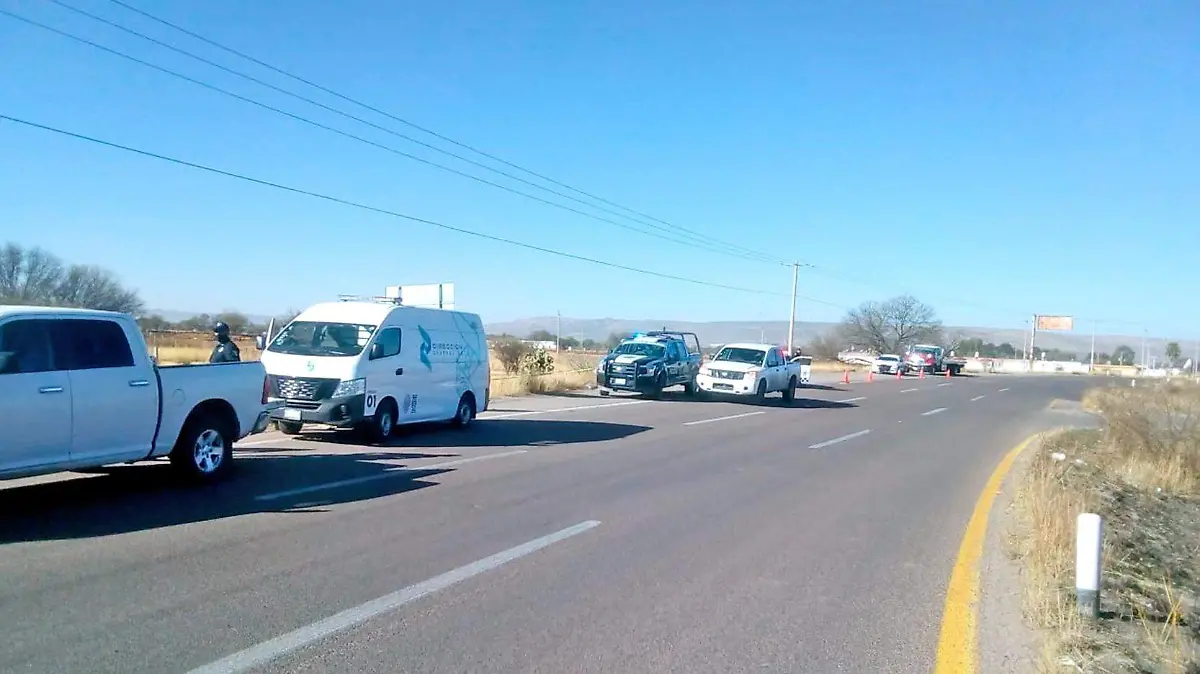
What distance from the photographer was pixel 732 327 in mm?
191750

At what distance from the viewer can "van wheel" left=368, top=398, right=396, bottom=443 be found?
46.9 ft

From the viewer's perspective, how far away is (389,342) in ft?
48.7

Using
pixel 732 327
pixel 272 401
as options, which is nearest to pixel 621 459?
pixel 272 401

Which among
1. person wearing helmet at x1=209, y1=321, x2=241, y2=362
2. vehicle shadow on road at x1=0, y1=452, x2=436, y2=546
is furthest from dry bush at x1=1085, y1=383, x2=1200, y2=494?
person wearing helmet at x1=209, y1=321, x2=241, y2=362

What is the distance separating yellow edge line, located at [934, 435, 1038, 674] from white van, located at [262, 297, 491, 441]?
8830mm

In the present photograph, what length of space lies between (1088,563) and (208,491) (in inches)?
324

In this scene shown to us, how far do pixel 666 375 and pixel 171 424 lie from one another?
63.5 ft

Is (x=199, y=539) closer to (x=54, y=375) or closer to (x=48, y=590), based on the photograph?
(x=48, y=590)

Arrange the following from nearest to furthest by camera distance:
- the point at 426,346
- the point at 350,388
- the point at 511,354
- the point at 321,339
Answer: the point at 350,388
the point at 321,339
the point at 426,346
the point at 511,354

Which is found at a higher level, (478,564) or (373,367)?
(373,367)

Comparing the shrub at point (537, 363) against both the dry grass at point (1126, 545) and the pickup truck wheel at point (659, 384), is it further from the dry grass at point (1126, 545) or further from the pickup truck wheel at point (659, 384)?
the dry grass at point (1126, 545)

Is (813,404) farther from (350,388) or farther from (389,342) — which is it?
(350,388)

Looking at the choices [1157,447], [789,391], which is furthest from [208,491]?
[789,391]

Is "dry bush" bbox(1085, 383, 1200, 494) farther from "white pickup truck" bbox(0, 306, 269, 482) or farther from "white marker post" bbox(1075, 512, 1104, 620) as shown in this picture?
"white pickup truck" bbox(0, 306, 269, 482)
